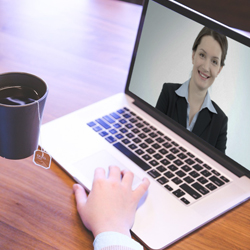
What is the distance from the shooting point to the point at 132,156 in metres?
0.96

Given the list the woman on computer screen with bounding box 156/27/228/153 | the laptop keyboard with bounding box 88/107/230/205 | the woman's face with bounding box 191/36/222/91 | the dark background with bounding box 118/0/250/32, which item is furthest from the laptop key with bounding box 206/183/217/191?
the dark background with bounding box 118/0/250/32

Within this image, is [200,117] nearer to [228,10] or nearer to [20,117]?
[20,117]

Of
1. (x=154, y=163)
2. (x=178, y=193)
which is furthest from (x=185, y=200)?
(x=154, y=163)

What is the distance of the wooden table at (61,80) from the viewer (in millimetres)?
Result: 770

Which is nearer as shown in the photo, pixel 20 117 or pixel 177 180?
pixel 20 117

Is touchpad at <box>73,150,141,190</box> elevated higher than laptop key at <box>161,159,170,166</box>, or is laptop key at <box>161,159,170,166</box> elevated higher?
laptop key at <box>161,159,170,166</box>

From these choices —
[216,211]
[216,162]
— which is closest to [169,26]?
[216,162]

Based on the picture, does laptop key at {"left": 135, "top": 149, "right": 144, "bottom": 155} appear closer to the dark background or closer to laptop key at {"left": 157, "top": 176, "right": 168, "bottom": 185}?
laptop key at {"left": 157, "top": 176, "right": 168, "bottom": 185}

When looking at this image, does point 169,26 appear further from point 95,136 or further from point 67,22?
point 67,22

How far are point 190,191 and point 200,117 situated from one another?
0.20 meters

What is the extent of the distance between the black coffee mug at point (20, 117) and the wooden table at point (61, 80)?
0.41 feet

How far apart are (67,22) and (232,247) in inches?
40.1

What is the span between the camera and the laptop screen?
89 cm

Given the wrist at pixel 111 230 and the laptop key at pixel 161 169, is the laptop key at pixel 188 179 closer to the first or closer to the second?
the laptop key at pixel 161 169
